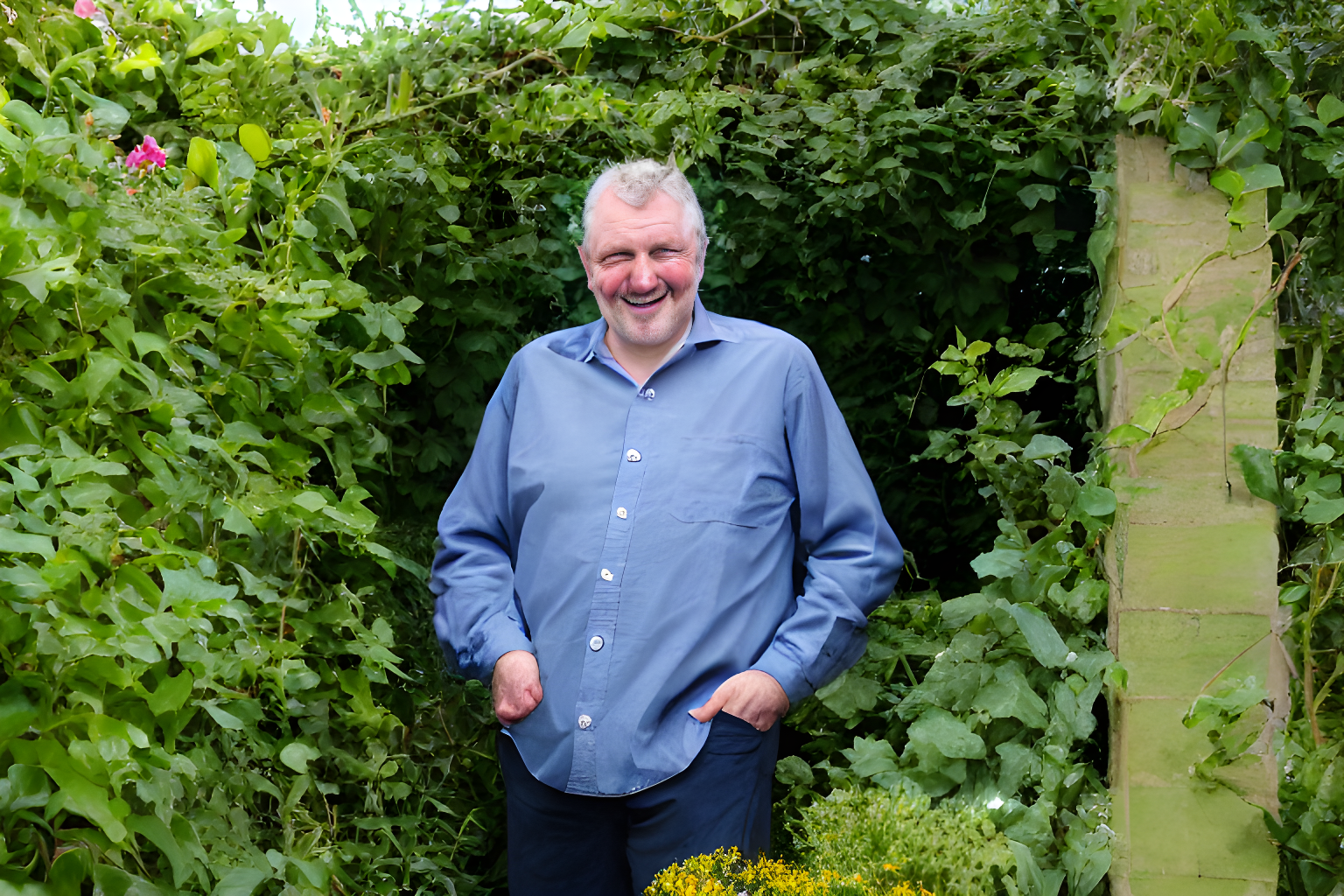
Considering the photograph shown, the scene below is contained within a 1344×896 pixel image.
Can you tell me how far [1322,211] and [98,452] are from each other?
8.03 ft

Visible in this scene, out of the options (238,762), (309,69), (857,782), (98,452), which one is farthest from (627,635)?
(309,69)

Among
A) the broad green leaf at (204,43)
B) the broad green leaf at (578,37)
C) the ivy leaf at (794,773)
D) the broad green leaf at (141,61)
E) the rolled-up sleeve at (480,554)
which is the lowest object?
the ivy leaf at (794,773)

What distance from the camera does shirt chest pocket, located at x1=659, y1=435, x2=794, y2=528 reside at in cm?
224

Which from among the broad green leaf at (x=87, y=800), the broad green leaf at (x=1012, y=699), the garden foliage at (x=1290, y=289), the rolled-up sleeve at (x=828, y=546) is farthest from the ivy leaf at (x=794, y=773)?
the broad green leaf at (x=87, y=800)

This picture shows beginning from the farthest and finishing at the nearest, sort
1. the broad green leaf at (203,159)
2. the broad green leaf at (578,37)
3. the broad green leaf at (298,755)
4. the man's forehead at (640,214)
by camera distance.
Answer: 1. the broad green leaf at (578,37)
2. the man's forehead at (640,214)
3. the broad green leaf at (203,159)
4. the broad green leaf at (298,755)

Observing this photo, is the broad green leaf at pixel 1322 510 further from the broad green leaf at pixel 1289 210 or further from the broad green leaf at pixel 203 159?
the broad green leaf at pixel 203 159

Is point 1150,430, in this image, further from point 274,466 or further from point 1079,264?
point 274,466

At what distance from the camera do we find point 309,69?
10.1ft

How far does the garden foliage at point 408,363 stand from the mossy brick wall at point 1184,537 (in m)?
0.10

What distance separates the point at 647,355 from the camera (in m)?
2.40

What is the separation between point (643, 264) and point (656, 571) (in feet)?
2.15

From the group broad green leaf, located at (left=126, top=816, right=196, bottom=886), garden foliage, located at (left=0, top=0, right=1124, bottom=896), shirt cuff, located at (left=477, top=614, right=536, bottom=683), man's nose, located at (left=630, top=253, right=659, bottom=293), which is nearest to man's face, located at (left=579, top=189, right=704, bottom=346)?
man's nose, located at (left=630, top=253, right=659, bottom=293)

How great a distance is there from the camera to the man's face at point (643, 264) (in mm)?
2281

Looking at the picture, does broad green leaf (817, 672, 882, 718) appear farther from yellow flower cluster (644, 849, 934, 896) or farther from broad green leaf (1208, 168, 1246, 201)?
broad green leaf (1208, 168, 1246, 201)
